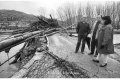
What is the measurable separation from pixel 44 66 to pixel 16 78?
1.11 m

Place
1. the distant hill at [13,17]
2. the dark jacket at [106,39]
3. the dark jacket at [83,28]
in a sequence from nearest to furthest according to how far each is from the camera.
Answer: the dark jacket at [106,39] < the dark jacket at [83,28] < the distant hill at [13,17]

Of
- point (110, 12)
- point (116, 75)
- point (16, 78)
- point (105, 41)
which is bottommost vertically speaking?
point (116, 75)

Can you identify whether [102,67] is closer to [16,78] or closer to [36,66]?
[36,66]

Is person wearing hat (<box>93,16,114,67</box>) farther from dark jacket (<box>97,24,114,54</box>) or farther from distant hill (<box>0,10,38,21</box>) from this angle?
distant hill (<box>0,10,38,21</box>)

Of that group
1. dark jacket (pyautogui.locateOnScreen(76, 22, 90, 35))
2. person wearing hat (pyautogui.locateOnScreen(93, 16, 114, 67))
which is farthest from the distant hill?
person wearing hat (pyautogui.locateOnScreen(93, 16, 114, 67))

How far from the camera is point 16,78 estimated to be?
3.07 meters

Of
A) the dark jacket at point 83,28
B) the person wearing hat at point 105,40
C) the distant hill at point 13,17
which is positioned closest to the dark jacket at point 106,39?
the person wearing hat at point 105,40

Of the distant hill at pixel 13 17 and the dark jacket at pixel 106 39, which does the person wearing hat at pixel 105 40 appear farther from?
the distant hill at pixel 13 17

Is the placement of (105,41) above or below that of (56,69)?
above

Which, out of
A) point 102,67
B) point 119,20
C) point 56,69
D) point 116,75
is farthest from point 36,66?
point 119,20

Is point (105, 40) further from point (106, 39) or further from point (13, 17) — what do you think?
point (13, 17)

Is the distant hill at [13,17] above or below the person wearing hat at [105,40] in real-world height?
above

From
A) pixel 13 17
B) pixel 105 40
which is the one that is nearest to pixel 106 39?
pixel 105 40

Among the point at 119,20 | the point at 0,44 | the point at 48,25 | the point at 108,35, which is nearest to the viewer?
the point at 108,35
